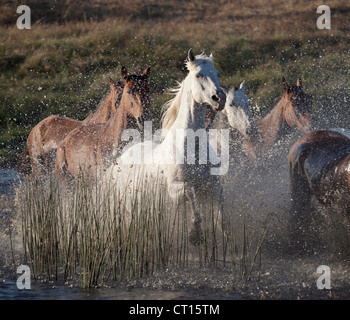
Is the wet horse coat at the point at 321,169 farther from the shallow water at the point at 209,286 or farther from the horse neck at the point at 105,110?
the horse neck at the point at 105,110

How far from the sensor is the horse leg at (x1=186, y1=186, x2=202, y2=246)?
25.5 ft

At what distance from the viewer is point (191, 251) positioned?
812 cm

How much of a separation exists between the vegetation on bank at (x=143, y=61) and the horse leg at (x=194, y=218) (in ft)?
22.9

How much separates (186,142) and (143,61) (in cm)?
1370

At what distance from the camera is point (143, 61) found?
21.1m

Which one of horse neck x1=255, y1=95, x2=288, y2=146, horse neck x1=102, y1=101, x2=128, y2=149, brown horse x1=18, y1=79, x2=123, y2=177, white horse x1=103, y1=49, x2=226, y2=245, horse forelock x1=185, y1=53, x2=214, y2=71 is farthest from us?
horse neck x1=255, y1=95, x2=288, y2=146

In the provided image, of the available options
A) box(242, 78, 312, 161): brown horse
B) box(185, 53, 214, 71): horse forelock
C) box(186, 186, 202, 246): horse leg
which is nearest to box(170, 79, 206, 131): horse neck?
box(185, 53, 214, 71): horse forelock

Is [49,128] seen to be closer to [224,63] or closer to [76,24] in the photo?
[224,63]

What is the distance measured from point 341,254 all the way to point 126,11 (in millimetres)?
23257

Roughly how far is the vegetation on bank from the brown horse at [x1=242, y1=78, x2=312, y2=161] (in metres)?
3.12

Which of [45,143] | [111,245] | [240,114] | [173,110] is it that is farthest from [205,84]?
[45,143]

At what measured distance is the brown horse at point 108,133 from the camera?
871cm

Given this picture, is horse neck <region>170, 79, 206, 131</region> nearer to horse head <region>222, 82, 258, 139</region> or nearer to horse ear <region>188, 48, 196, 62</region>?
horse ear <region>188, 48, 196, 62</region>
